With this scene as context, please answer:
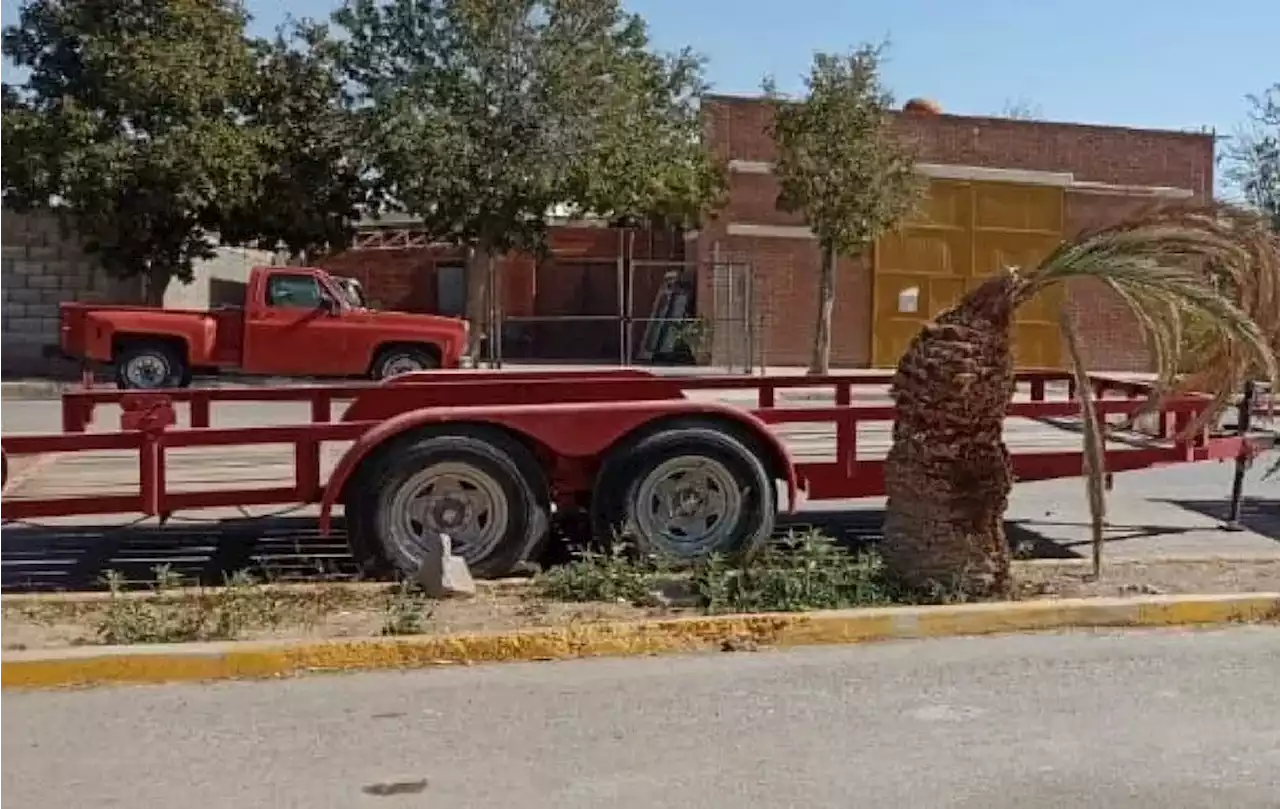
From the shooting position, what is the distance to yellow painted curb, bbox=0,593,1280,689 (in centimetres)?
706

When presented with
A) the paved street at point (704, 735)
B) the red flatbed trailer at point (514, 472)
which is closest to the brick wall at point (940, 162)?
the red flatbed trailer at point (514, 472)

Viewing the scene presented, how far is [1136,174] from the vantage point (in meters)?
35.9

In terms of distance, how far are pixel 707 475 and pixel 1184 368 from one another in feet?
8.75

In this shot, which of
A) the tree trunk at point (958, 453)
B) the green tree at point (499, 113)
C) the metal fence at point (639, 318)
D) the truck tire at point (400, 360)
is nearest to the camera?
the tree trunk at point (958, 453)

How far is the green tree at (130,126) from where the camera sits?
25.8 m

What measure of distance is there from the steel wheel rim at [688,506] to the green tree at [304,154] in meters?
19.7

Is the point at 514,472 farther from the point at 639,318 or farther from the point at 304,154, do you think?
the point at 639,318

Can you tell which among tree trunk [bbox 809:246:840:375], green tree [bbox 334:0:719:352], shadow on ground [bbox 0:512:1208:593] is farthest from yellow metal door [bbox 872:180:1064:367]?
shadow on ground [bbox 0:512:1208:593]

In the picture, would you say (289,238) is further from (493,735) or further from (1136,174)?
(493,735)

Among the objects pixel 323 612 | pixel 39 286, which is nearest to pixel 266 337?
pixel 39 286

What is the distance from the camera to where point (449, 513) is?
878cm

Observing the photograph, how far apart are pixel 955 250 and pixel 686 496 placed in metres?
26.3

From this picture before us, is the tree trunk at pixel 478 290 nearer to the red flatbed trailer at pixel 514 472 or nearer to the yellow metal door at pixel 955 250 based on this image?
the yellow metal door at pixel 955 250

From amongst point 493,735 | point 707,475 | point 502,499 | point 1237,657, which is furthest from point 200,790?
point 1237,657
